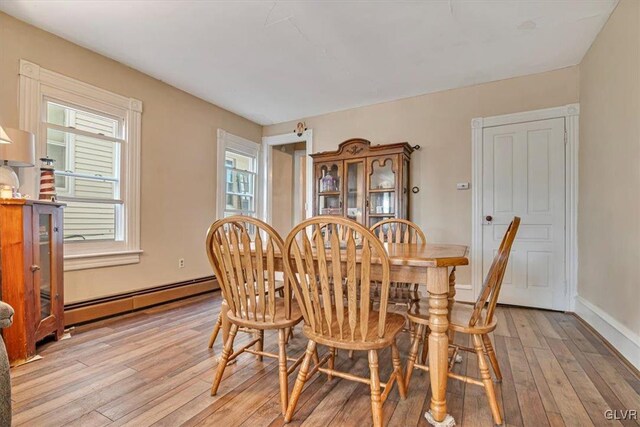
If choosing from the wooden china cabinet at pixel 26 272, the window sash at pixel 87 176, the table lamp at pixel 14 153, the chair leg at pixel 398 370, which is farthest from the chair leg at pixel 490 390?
the window sash at pixel 87 176

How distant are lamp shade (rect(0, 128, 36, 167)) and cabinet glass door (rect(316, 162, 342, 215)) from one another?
2.73m

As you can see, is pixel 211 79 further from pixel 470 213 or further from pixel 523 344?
pixel 523 344

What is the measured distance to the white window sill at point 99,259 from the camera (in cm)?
260

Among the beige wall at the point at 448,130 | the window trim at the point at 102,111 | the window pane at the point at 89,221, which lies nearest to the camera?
the window trim at the point at 102,111

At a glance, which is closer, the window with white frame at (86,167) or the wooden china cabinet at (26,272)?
the wooden china cabinet at (26,272)

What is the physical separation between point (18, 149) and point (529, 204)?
4301mm

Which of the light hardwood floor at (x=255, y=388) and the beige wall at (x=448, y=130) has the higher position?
the beige wall at (x=448, y=130)

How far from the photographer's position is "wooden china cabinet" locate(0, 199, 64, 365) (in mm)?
1882

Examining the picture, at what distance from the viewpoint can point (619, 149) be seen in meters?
2.16

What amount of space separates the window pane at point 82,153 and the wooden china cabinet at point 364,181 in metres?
2.22

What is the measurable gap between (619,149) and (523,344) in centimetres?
153

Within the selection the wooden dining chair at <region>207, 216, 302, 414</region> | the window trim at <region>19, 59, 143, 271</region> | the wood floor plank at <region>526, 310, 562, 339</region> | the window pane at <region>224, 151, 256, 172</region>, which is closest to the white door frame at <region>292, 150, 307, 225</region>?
the window pane at <region>224, 151, 256, 172</region>

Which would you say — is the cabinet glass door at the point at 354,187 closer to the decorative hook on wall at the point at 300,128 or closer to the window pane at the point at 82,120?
the decorative hook on wall at the point at 300,128

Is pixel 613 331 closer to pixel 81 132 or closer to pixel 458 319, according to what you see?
pixel 458 319
